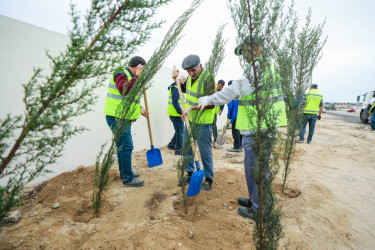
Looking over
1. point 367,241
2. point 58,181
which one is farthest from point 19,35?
point 367,241

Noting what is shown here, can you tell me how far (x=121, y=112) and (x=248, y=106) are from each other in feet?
5.56

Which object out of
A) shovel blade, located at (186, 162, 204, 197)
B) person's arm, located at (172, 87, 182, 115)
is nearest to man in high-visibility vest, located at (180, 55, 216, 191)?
shovel blade, located at (186, 162, 204, 197)

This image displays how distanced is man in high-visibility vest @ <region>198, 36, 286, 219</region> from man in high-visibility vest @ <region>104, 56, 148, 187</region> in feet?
3.60

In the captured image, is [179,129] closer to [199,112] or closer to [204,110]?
[204,110]

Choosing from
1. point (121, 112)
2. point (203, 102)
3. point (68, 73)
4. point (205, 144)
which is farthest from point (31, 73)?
point (205, 144)

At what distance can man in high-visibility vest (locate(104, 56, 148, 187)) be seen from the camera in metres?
2.74

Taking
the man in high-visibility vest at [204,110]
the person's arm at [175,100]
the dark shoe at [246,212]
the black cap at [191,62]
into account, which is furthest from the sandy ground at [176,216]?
the black cap at [191,62]

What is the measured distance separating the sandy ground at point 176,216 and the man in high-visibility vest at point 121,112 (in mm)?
399

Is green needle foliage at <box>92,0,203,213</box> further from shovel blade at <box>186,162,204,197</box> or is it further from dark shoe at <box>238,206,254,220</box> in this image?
dark shoe at <box>238,206,254,220</box>

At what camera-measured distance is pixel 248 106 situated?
2170 mm

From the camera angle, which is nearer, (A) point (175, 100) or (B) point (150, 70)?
Result: (B) point (150, 70)

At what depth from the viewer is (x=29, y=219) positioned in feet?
8.48

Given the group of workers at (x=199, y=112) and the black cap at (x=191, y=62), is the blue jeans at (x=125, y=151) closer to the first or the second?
the group of workers at (x=199, y=112)

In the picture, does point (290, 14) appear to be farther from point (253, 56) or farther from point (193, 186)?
point (193, 186)
